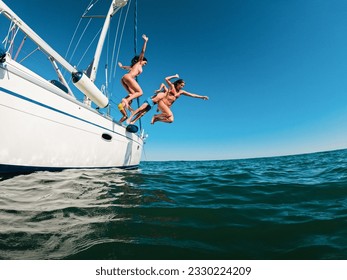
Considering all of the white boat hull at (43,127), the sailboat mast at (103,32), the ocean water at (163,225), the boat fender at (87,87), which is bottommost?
the ocean water at (163,225)

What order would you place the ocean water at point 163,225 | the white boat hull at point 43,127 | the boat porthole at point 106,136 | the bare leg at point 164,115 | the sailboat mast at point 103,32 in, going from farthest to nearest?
1. the sailboat mast at point 103,32
2. the bare leg at point 164,115
3. the boat porthole at point 106,136
4. the white boat hull at point 43,127
5. the ocean water at point 163,225

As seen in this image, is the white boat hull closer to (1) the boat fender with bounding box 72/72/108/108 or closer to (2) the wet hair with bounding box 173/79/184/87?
(1) the boat fender with bounding box 72/72/108/108

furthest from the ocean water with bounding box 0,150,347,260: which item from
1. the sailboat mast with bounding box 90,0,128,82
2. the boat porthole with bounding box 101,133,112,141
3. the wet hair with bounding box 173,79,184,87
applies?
the sailboat mast with bounding box 90,0,128,82

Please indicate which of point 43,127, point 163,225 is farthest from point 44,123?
point 163,225

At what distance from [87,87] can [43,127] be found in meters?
1.82

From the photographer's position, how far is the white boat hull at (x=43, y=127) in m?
4.02

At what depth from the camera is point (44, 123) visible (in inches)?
184

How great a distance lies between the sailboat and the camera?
13.2 feet

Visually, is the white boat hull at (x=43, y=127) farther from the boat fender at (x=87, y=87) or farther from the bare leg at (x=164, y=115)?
the bare leg at (x=164, y=115)

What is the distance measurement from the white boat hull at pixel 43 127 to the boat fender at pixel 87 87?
513 millimetres

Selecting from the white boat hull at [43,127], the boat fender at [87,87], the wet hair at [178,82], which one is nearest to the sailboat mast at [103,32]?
the boat fender at [87,87]

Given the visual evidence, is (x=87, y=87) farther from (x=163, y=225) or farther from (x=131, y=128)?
(x=163, y=225)

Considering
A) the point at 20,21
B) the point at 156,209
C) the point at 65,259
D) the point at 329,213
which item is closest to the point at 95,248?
the point at 65,259
